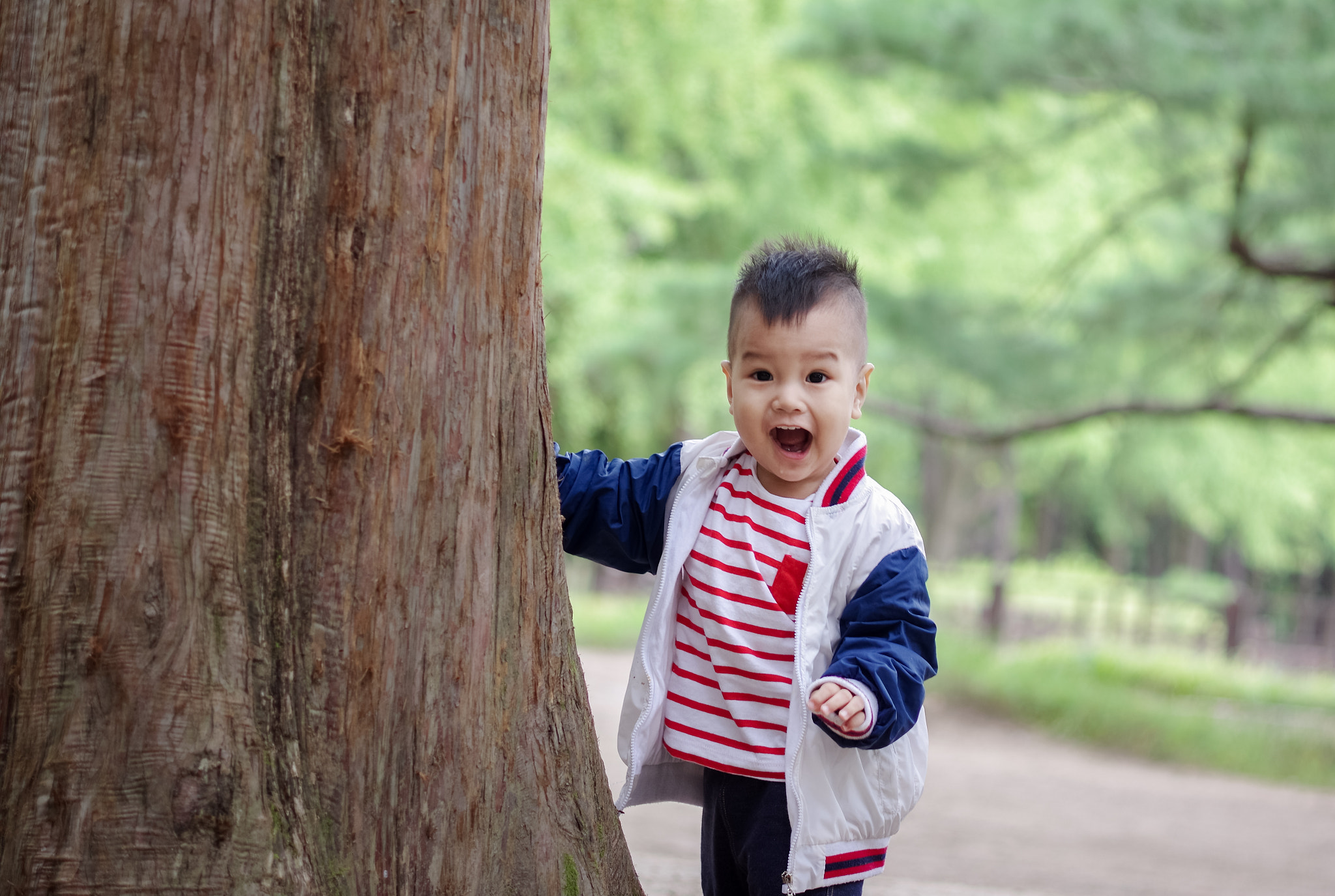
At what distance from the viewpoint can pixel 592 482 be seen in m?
2.24

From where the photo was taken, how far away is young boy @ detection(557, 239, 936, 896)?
1972 mm

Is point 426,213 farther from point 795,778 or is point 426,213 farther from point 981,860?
point 981,860

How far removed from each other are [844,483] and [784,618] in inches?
10.4

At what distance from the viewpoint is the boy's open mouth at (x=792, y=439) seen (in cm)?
210

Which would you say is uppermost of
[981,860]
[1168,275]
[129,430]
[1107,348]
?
[1168,275]

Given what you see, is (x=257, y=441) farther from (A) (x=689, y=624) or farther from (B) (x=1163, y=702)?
(B) (x=1163, y=702)

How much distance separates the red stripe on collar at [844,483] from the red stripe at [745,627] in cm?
23

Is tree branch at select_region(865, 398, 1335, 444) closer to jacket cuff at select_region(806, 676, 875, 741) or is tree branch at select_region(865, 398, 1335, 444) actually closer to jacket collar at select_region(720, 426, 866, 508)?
jacket collar at select_region(720, 426, 866, 508)

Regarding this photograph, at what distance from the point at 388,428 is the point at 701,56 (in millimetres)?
13428

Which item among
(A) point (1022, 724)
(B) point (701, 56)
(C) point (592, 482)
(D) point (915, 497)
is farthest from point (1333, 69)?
(D) point (915, 497)

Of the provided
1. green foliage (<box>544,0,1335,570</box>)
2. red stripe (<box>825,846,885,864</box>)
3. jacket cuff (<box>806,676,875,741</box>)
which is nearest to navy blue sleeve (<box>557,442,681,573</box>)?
jacket cuff (<box>806,676,875,741</box>)

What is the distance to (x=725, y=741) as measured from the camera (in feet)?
6.75

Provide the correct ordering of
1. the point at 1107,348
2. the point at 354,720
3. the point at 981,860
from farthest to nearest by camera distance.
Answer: the point at 1107,348, the point at 981,860, the point at 354,720

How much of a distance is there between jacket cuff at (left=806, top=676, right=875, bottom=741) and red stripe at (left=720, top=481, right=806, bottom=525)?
1.08 feet
